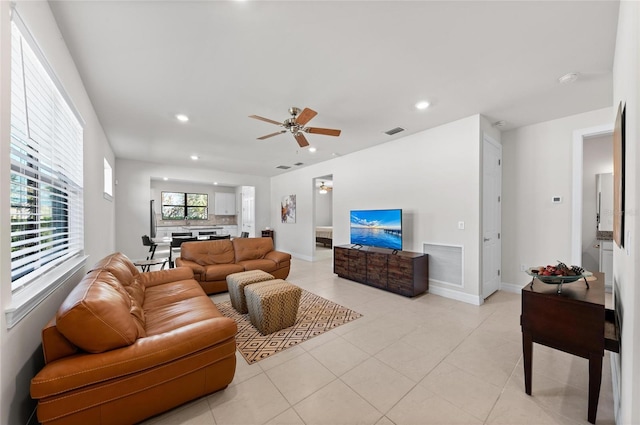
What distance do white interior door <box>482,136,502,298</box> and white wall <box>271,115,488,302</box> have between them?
21 cm

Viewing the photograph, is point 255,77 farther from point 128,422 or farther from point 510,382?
point 510,382

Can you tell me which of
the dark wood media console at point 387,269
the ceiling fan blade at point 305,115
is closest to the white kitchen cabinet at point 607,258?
the dark wood media console at point 387,269

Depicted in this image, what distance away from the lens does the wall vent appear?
3701mm

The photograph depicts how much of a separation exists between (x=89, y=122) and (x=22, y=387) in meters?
2.98

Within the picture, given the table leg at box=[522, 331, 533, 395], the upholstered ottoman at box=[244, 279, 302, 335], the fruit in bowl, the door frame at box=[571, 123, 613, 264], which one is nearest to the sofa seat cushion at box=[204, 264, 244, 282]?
the upholstered ottoman at box=[244, 279, 302, 335]

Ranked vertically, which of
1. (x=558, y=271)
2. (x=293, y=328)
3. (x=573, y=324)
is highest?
(x=558, y=271)

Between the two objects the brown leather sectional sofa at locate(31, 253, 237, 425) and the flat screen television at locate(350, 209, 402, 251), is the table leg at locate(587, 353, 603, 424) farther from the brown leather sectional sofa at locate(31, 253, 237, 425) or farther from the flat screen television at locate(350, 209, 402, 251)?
the flat screen television at locate(350, 209, 402, 251)

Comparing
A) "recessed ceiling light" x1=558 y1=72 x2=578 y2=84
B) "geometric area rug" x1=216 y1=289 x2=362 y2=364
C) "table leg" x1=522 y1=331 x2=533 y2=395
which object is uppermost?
"recessed ceiling light" x1=558 y1=72 x2=578 y2=84

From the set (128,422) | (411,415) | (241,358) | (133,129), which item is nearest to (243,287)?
(241,358)

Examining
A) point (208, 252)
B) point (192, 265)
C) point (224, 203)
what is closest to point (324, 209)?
point (224, 203)

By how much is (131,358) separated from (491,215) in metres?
4.54

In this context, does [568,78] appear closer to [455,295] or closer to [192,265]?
[455,295]

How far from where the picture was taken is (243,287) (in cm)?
310

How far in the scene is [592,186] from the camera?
14.9ft
